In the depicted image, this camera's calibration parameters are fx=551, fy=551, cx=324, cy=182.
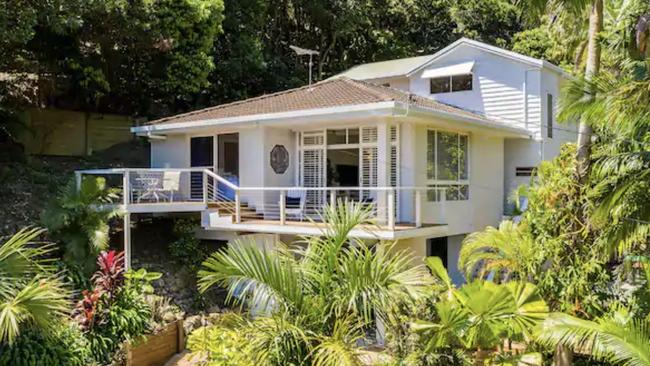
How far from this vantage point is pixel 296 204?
1514 centimetres

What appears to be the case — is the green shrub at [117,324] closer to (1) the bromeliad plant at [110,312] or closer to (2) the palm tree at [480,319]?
(1) the bromeliad plant at [110,312]

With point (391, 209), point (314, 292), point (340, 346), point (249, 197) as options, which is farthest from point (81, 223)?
point (340, 346)

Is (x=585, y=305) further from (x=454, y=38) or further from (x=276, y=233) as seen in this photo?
(x=454, y=38)

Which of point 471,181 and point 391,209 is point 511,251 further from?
point 471,181

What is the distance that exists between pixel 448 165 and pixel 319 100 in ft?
13.2

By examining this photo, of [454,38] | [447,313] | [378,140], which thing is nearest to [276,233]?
[378,140]

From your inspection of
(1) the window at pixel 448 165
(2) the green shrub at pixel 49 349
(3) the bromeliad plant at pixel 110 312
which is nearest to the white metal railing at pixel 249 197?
(1) the window at pixel 448 165

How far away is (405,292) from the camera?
5.99 meters

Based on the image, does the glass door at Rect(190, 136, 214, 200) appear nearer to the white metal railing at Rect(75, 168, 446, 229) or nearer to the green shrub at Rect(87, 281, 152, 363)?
the white metal railing at Rect(75, 168, 446, 229)

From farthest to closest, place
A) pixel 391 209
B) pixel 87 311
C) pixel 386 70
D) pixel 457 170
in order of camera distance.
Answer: pixel 386 70
pixel 457 170
pixel 391 209
pixel 87 311

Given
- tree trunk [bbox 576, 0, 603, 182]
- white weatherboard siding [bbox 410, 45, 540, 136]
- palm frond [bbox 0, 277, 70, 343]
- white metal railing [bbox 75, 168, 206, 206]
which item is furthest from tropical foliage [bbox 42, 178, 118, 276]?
white weatherboard siding [bbox 410, 45, 540, 136]

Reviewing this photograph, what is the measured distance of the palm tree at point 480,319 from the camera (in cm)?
651

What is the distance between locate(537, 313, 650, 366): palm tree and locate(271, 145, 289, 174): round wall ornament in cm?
942

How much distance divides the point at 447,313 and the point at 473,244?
3784 millimetres
